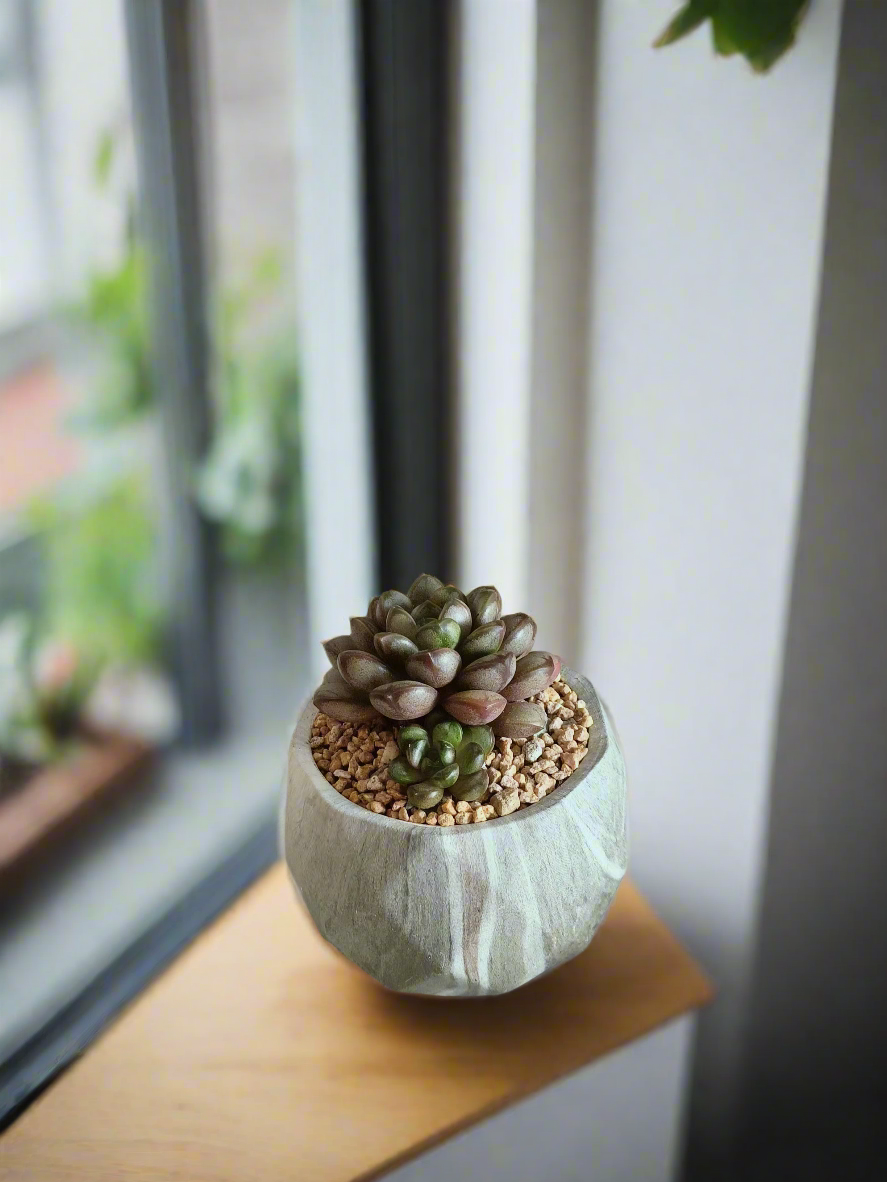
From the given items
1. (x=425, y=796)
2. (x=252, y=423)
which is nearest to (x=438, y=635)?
(x=425, y=796)

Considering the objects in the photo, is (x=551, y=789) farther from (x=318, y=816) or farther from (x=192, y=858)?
(x=192, y=858)

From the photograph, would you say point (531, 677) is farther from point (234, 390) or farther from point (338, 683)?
point (234, 390)

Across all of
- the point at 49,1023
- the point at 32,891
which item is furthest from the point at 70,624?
the point at 49,1023

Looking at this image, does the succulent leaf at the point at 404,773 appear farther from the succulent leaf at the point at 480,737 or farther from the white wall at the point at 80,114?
the white wall at the point at 80,114

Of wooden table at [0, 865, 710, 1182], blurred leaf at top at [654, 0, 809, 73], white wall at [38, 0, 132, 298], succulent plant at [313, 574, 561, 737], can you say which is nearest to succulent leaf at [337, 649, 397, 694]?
succulent plant at [313, 574, 561, 737]

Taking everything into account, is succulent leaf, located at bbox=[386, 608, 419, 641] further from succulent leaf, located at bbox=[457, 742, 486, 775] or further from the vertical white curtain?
the vertical white curtain
